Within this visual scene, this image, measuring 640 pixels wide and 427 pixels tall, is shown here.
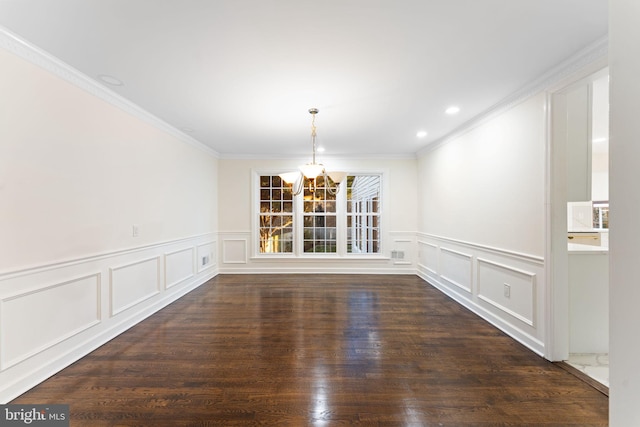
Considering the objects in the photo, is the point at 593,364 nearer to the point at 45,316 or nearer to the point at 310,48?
the point at 310,48

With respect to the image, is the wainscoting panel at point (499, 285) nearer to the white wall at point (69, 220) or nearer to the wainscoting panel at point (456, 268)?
the wainscoting panel at point (456, 268)

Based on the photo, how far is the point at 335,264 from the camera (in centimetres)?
597

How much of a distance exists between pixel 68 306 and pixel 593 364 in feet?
15.0

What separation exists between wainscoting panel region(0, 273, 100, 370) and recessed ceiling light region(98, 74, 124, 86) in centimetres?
184

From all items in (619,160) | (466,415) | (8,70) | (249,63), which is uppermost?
(249,63)

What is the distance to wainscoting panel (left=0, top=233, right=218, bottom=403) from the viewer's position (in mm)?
1994

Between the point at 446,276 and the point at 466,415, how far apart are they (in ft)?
9.59

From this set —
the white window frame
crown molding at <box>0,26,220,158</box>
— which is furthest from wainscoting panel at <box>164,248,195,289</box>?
crown molding at <box>0,26,220,158</box>

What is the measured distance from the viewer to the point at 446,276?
15.0 feet

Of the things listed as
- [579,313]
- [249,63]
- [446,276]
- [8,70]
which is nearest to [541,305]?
[579,313]

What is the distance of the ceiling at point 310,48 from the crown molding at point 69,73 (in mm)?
76

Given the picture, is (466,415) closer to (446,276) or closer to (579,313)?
(579,313)

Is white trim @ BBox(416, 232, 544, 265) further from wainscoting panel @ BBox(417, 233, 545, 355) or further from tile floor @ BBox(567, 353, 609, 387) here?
tile floor @ BBox(567, 353, 609, 387)

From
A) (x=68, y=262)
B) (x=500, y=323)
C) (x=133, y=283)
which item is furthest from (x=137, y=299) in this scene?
(x=500, y=323)
